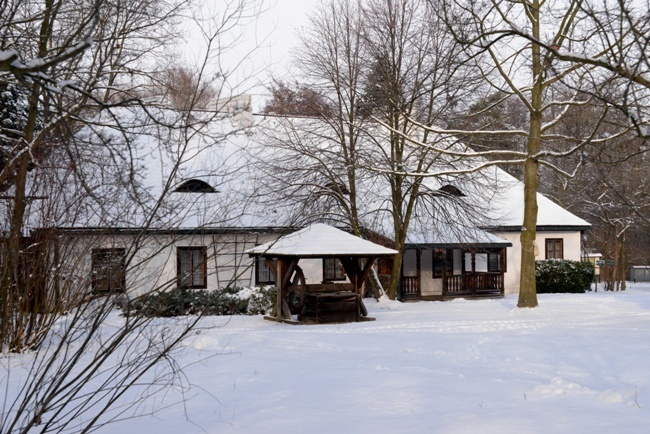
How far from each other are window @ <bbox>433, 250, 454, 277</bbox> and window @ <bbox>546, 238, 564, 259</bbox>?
4.62 metres

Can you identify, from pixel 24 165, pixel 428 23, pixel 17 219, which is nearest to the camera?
pixel 17 219

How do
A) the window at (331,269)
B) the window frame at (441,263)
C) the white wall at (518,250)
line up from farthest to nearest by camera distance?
the white wall at (518,250) → the window frame at (441,263) → the window at (331,269)

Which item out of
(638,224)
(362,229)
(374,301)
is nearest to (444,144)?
(362,229)

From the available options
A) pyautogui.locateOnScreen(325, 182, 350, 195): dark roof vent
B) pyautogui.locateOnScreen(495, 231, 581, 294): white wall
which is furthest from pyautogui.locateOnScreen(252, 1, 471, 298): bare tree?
pyautogui.locateOnScreen(495, 231, 581, 294): white wall

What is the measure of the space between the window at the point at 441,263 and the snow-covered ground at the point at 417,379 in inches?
438

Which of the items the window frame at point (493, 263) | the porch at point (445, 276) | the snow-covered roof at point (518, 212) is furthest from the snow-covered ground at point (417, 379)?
the window frame at point (493, 263)

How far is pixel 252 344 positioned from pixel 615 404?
7.43 m

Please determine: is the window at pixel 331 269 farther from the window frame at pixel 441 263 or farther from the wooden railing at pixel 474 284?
the wooden railing at pixel 474 284

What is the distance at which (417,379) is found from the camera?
410 inches

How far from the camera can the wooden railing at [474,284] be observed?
96.7 feet

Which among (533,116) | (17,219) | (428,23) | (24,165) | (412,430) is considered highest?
(428,23)

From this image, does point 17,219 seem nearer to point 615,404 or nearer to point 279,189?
point 615,404

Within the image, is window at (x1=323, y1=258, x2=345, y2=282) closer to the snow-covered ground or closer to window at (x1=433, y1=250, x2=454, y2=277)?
window at (x1=433, y1=250, x2=454, y2=277)

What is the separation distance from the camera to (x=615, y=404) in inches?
347
